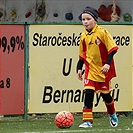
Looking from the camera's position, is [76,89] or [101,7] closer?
[76,89]

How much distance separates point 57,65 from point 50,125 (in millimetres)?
1320

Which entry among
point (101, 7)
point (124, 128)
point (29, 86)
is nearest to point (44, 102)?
point (29, 86)

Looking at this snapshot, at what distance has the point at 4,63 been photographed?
43.3ft

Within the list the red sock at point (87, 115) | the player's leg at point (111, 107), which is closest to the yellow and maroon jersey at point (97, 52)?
the player's leg at point (111, 107)

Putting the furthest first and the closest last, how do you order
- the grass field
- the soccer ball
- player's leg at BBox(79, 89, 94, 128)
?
player's leg at BBox(79, 89, 94, 128) < the soccer ball < the grass field

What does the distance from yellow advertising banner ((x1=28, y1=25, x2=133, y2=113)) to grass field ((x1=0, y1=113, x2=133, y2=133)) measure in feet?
1.07

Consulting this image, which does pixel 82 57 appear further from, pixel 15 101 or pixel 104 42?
pixel 15 101

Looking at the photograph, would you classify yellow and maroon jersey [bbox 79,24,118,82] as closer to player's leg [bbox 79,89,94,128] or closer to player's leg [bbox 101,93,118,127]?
player's leg [bbox 79,89,94,128]

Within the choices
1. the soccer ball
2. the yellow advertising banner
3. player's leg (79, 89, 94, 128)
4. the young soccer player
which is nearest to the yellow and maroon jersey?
the young soccer player

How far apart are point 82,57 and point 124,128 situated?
1238 mm

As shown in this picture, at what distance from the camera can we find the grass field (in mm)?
11344

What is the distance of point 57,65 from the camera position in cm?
1347

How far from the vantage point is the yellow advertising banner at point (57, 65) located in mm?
13383

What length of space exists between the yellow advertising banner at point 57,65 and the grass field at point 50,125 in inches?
12.8
